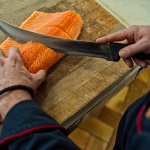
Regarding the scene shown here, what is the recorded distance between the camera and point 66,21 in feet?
4.18

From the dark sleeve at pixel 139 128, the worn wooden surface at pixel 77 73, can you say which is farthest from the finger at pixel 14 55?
the dark sleeve at pixel 139 128

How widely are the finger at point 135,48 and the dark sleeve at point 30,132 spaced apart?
14.8 inches

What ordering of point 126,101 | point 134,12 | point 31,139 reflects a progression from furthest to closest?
point 126,101 → point 134,12 → point 31,139

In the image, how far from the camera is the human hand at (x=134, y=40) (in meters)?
1.04

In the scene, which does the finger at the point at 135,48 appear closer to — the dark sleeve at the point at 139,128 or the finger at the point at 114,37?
the finger at the point at 114,37

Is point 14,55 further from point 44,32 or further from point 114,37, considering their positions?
point 114,37

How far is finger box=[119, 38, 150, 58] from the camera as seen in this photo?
1037 millimetres

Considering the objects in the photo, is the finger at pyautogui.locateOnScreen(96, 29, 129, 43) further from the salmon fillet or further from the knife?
the salmon fillet

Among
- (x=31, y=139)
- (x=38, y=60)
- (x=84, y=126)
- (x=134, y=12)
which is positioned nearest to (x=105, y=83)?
(x=38, y=60)

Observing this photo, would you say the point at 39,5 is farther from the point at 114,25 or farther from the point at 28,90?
the point at 28,90

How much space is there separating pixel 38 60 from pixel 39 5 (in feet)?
1.33

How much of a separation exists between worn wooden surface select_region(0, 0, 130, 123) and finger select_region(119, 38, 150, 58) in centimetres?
19

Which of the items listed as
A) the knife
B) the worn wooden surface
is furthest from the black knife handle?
the worn wooden surface

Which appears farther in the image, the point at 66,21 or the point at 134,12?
the point at 134,12
